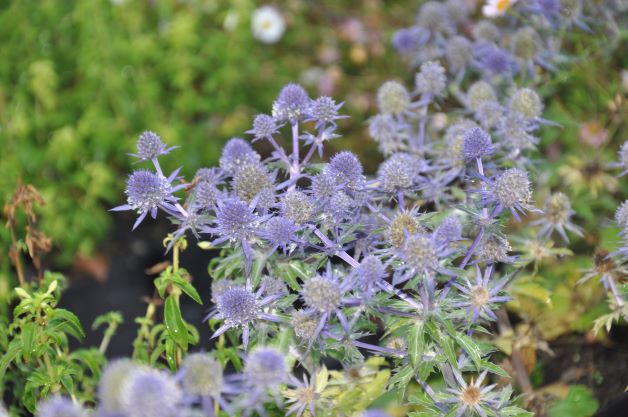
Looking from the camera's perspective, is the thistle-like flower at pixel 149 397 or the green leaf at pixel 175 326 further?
the green leaf at pixel 175 326

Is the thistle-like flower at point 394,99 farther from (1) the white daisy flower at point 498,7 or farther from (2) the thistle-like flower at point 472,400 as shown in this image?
(2) the thistle-like flower at point 472,400

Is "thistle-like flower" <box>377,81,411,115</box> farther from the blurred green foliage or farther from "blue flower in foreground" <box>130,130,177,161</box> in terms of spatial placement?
the blurred green foliage

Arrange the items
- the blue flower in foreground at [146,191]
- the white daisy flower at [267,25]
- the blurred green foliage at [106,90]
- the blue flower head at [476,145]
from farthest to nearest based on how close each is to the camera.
Answer: 1. the white daisy flower at [267,25]
2. the blurred green foliage at [106,90]
3. the blue flower head at [476,145]
4. the blue flower in foreground at [146,191]

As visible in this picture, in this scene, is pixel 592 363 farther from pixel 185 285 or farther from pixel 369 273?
pixel 185 285

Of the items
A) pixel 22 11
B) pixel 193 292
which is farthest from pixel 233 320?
pixel 22 11

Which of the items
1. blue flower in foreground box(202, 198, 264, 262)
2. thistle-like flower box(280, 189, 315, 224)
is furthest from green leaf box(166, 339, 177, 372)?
thistle-like flower box(280, 189, 315, 224)

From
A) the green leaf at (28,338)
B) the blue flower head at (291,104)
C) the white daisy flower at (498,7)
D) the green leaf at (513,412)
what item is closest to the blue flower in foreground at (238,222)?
the blue flower head at (291,104)

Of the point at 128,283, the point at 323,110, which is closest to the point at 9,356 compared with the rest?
the point at 323,110

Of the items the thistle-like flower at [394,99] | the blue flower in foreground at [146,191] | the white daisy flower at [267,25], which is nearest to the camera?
the blue flower in foreground at [146,191]

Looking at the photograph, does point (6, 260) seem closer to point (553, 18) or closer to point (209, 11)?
point (209, 11)
